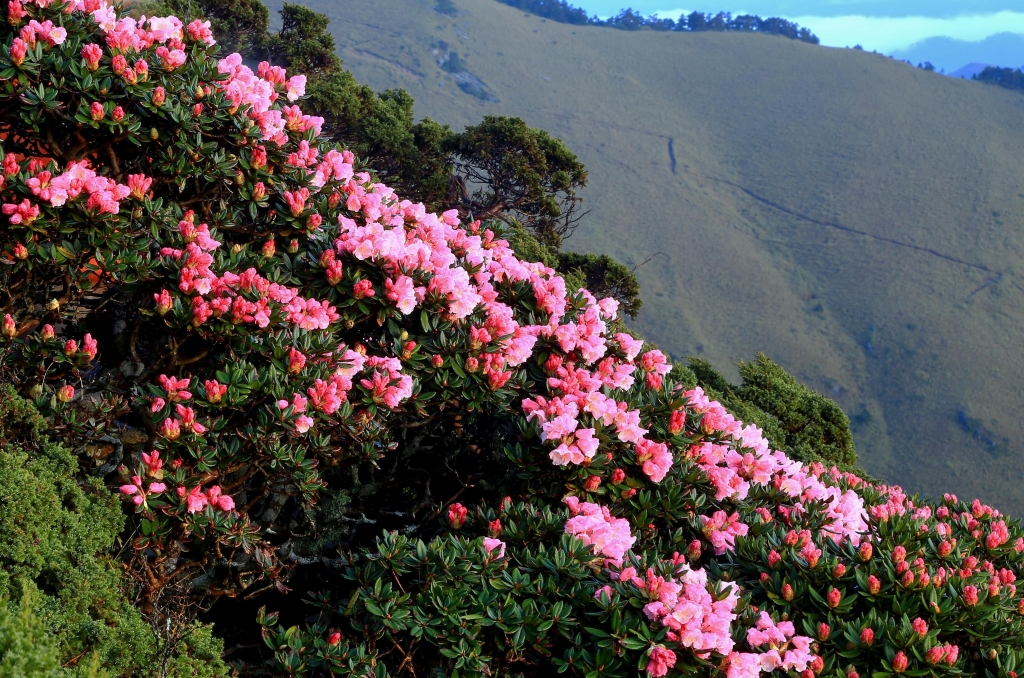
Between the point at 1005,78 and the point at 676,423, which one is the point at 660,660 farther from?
the point at 1005,78

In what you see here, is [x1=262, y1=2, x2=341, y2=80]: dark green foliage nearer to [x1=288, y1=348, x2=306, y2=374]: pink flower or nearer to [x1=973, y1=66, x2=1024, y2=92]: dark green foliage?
A: [x1=288, y1=348, x2=306, y2=374]: pink flower

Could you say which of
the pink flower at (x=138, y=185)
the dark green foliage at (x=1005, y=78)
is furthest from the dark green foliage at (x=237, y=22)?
the dark green foliage at (x=1005, y=78)

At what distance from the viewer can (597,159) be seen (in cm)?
7819

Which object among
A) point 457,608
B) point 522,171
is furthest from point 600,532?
point 522,171

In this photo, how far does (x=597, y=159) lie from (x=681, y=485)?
76285mm

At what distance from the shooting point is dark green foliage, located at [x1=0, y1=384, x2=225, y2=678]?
9.45ft

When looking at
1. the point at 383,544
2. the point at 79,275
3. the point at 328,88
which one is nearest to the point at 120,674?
the point at 383,544

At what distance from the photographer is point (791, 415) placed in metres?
10.6

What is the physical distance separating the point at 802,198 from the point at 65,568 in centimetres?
7965

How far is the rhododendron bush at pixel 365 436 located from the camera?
3406 mm

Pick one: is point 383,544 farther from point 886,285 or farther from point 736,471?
point 886,285

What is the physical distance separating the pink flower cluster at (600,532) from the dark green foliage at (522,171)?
13.8 meters

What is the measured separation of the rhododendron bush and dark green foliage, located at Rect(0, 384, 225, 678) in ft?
0.44

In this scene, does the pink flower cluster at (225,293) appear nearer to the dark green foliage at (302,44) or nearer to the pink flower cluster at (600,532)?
the pink flower cluster at (600,532)
